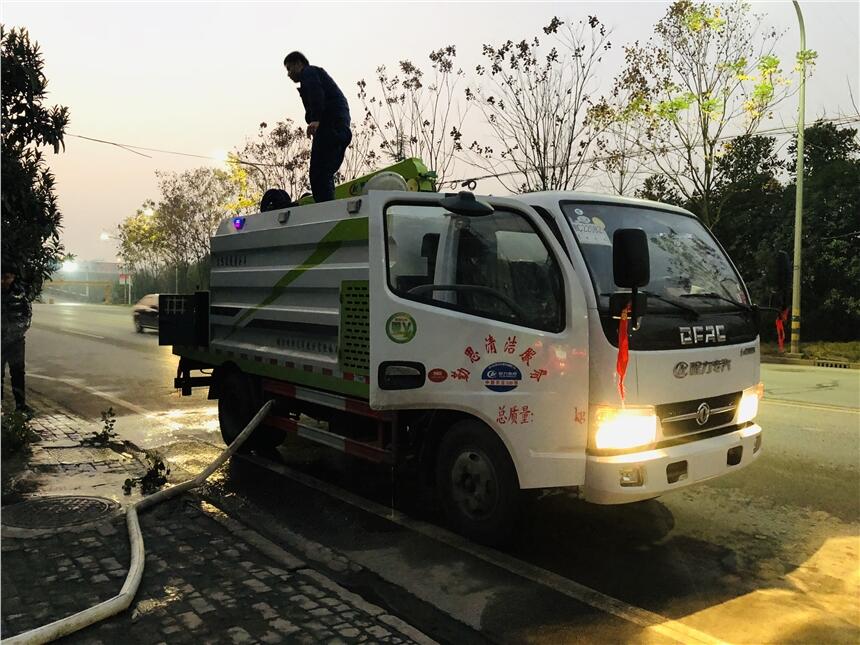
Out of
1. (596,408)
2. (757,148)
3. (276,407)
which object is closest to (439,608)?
(596,408)

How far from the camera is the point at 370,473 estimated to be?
6.11m

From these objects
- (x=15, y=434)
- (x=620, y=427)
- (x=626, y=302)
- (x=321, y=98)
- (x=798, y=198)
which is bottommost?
(x=15, y=434)

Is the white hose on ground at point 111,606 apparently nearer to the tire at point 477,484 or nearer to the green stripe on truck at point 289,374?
the green stripe on truck at point 289,374

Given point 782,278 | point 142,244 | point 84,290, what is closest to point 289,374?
point 782,278

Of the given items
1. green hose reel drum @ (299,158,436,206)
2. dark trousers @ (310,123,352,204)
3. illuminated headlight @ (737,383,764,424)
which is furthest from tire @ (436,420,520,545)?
dark trousers @ (310,123,352,204)

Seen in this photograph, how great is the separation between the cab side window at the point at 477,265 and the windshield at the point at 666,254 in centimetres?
26

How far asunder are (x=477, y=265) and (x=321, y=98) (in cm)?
294

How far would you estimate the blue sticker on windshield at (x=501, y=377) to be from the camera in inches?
159

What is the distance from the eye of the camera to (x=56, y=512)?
15.8ft

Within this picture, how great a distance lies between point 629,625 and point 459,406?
154 cm

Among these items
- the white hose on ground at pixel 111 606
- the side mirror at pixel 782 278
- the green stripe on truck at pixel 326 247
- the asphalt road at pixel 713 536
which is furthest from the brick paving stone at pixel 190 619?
the side mirror at pixel 782 278

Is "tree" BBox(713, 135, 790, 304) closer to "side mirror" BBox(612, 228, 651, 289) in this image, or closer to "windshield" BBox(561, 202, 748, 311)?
"windshield" BBox(561, 202, 748, 311)

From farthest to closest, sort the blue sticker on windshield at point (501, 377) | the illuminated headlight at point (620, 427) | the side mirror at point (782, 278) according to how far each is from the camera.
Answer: the side mirror at point (782, 278) → the blue sticker on windshield at point (501, 377) → the illuminated headlight at point (620, 427)

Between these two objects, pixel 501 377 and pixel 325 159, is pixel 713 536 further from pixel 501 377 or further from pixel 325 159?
pixel 325 159
